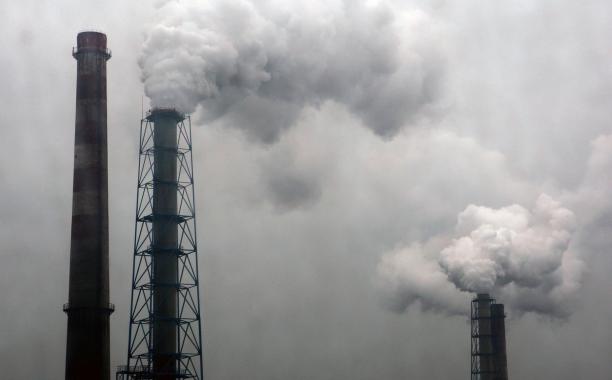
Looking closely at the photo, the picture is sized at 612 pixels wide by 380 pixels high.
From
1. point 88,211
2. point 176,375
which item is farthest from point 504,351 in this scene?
point 88,211

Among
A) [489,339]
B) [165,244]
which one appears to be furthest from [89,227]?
[489,339]

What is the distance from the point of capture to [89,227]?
1746 inches

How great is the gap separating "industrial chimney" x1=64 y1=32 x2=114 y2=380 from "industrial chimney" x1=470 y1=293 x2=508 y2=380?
2672cm

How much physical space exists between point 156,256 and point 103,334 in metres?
4.24

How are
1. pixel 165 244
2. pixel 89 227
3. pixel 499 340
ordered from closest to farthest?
1. pixel 165 244
2. pixel 89 227
3. pixel 499 340

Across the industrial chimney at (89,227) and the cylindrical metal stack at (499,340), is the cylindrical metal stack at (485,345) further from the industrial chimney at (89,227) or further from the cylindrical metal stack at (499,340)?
the industrial chimney at (89,227)

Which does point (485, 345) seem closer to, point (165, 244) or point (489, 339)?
point (489, 339)

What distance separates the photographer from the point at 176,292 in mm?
44094

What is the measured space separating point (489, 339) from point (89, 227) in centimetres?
3021

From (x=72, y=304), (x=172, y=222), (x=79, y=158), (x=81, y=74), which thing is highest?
(x=81, y=74)

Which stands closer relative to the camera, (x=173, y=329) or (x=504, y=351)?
(x=173, y=329)

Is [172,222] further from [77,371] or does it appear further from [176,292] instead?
[77,371]

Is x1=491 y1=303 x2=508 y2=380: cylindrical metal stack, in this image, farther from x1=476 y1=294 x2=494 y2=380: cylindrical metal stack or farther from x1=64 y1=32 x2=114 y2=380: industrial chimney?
x1=64 y1=32 x2=114 y2=380: industrial chimney

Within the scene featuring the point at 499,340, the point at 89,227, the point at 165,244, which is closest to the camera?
the point at 165,244
